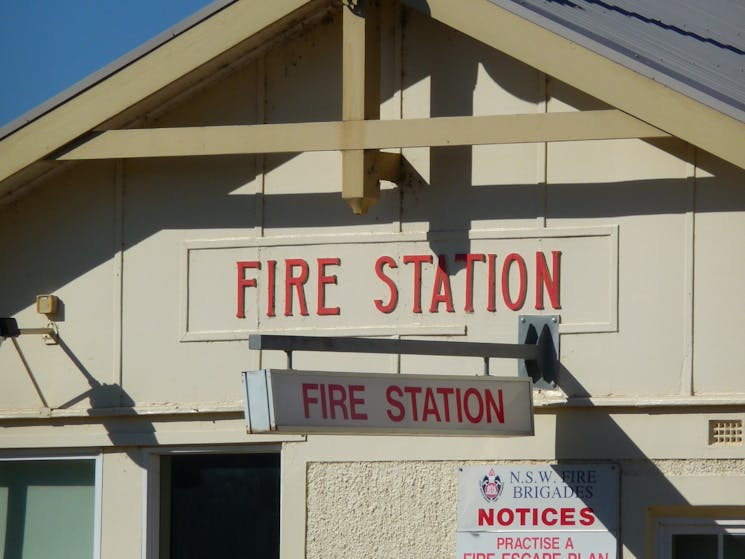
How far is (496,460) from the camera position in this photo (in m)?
8.77

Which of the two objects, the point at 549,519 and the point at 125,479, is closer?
the point at 549,519

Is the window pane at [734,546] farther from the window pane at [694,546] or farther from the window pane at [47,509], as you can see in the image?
the window pane at [47,509]

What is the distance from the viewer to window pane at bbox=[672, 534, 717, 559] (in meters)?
8.55

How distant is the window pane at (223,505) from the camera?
30.8 feet

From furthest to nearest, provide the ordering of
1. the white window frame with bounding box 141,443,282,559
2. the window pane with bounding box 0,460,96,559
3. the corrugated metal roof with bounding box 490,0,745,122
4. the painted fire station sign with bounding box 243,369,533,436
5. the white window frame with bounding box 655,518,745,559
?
the window pane with bounding box 0,460,96,559 < the white window frame with bounding box 141,443,282,559 < the white window frame with bounding box 655,518,745,559 < the corrugated metal roof with bounding box 490,0,745,122 < the painted fire station sign with bounding box 243,369,533,436

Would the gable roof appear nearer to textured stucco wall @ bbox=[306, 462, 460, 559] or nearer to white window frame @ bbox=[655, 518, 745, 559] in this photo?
white window frame @ bbox=[655, 518, 745, 559]

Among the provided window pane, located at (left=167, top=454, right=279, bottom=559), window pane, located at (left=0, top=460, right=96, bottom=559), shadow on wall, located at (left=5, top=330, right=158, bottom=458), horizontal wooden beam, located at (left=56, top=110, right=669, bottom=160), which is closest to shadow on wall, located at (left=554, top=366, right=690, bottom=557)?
horizontal wooden beam, located at (left=56, top=110, right=669, bottom=160)

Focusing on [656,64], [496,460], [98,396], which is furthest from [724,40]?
[98,396]

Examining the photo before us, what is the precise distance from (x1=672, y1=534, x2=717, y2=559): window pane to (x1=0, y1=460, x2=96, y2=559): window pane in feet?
11.0

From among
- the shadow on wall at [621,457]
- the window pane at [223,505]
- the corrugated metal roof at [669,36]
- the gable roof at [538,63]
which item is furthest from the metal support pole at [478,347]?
the window pane at [223,505]

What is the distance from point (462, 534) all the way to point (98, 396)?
2290 millimetres

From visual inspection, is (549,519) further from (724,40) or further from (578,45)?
(724,40)

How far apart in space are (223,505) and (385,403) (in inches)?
80.4

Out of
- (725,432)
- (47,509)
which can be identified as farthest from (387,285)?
(47,509)
